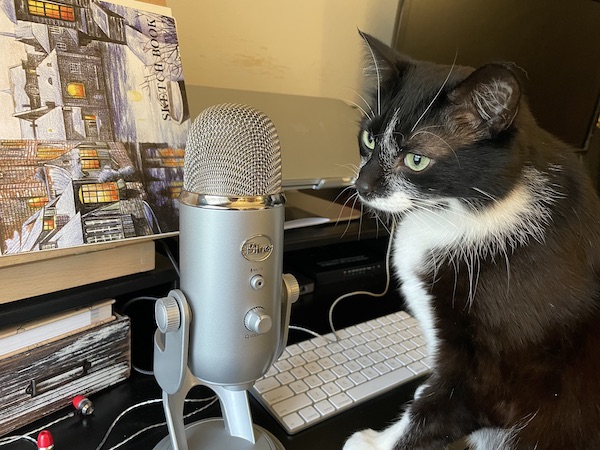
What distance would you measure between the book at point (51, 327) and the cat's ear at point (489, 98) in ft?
1.59

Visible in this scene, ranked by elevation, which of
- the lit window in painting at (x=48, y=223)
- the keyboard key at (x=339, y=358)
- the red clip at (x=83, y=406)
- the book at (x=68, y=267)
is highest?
the lit window in painting at (x=48, y=223)

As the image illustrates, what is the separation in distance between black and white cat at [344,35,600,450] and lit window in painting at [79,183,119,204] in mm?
311

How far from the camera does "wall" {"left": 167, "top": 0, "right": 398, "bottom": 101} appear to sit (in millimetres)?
970

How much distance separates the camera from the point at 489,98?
514mm

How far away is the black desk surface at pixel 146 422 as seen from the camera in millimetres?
530

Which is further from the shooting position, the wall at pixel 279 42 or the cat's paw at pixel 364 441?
the wall at pixel 279 42

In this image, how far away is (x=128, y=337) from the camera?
0.62 meters

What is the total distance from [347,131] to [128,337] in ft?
2.12

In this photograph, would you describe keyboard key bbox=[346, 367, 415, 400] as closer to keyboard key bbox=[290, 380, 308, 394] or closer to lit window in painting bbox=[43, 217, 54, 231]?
keyboard key bbox=[290, 380, 308, 394]

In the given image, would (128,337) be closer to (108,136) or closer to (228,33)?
(108,136)

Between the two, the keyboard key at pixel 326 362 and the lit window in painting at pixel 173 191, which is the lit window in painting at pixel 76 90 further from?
the keyboard key at pixel 326 362

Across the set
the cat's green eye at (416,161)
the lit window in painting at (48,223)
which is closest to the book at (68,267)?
the lit window in painting at (48,223)

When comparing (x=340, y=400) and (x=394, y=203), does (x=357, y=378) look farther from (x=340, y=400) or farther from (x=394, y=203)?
(x=394, y=203)

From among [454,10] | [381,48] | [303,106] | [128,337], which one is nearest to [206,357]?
[128,337]
